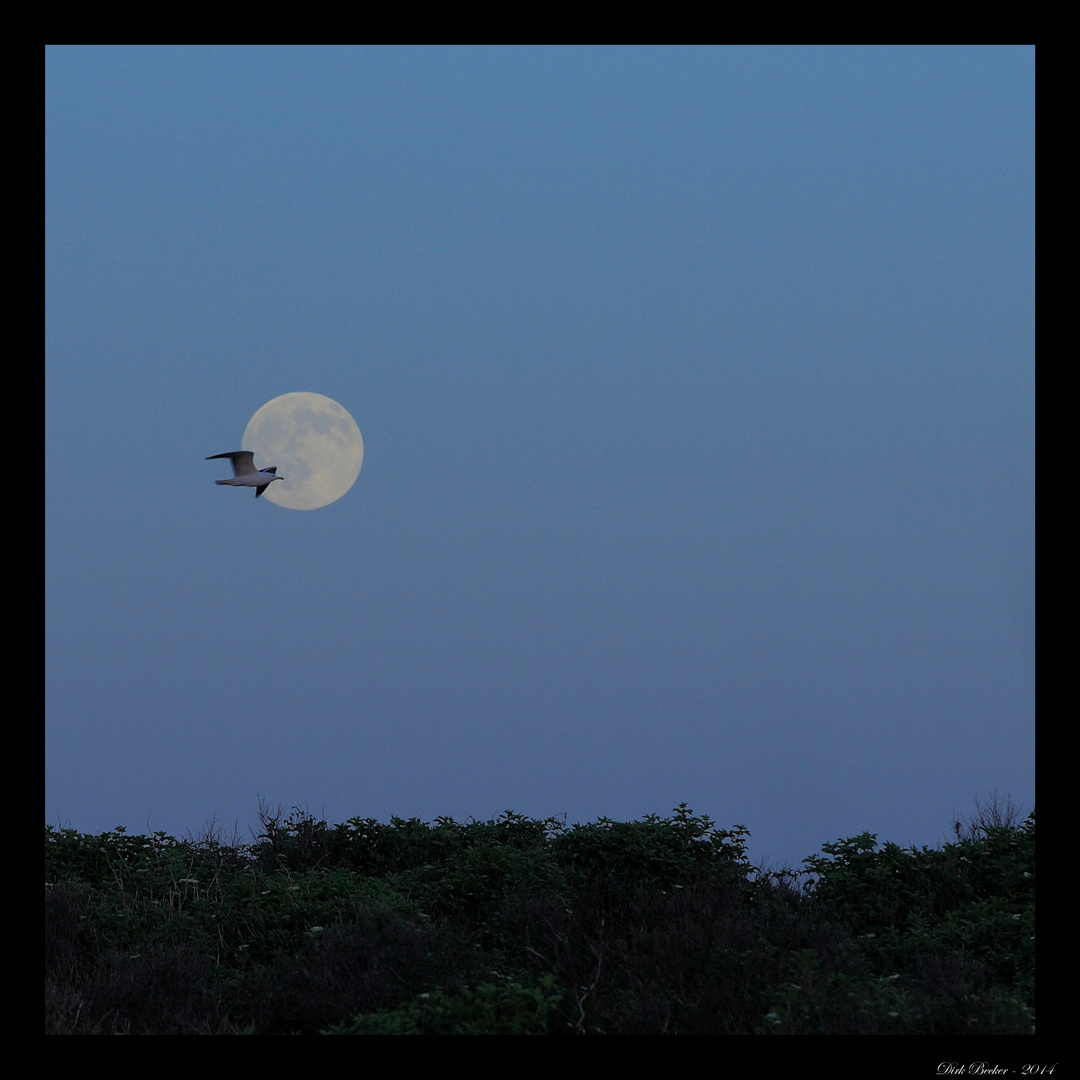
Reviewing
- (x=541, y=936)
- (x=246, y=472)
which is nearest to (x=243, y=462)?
(x=246, y=472)

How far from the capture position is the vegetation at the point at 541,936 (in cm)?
788

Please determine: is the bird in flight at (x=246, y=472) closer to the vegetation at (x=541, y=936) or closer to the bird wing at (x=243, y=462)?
the bird wing at (x=243, y=462)

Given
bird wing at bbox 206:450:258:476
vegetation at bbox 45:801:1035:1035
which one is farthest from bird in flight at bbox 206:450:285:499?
vegetation at bbox 45:801:1035:1035

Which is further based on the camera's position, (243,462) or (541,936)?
(243,462)

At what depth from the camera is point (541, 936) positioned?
996 cm

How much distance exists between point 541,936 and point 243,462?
6710 mm

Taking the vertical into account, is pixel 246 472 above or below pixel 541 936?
above

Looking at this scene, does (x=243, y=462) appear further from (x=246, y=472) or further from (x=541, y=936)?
(x=541, y=936)

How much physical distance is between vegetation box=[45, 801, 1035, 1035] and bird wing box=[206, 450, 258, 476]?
4933mm

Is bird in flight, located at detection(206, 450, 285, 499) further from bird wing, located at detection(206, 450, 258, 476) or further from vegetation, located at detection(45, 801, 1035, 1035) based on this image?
vegetation, located at detection(45, 801, 1035, 1035)

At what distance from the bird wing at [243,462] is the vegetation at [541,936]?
4933 mm
